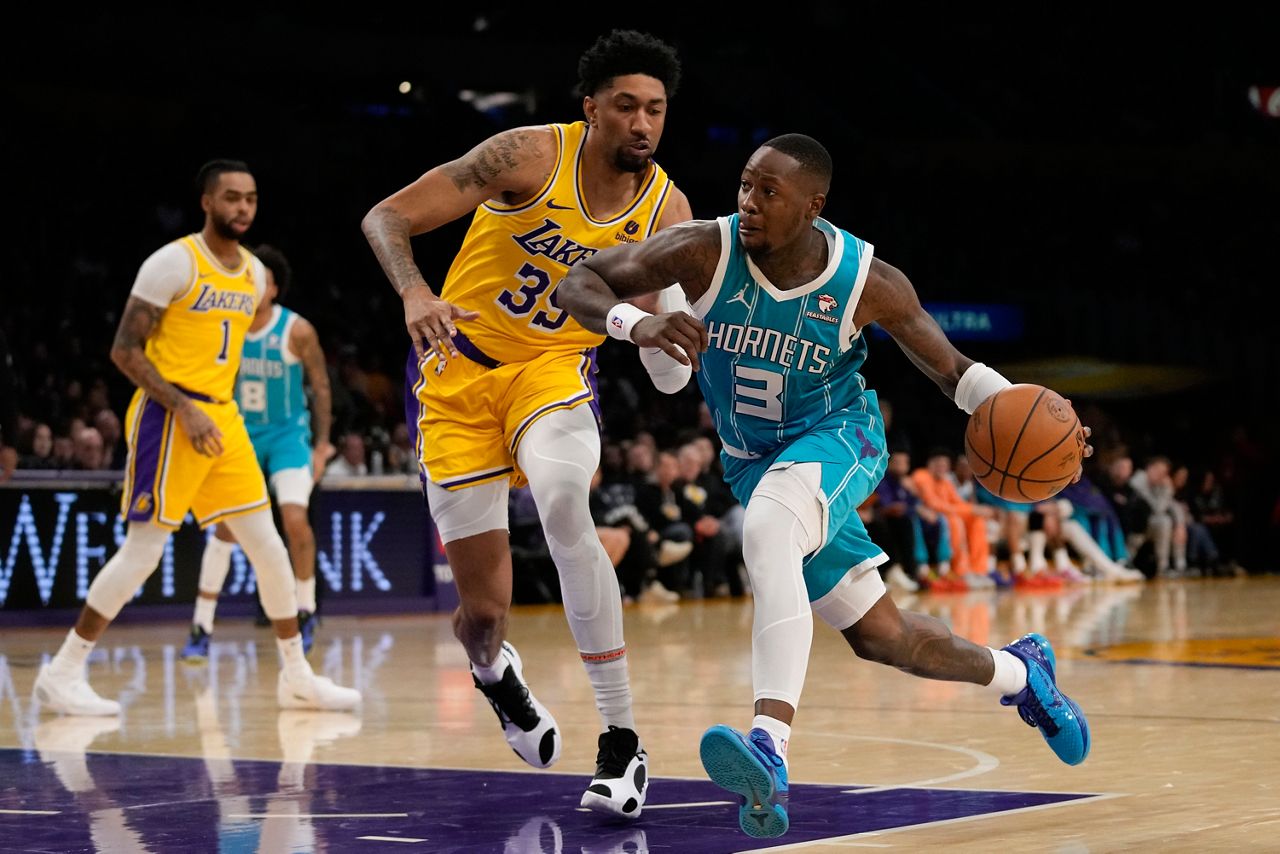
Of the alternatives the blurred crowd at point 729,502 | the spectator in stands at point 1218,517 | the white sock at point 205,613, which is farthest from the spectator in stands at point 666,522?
the spectator in stands at point 1218,517

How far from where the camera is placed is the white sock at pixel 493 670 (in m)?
5.15

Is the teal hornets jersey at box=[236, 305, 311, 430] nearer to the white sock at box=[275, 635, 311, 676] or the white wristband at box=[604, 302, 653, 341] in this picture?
the white sock at box=[275, 635, 311, 676]

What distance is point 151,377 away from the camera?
726 centimetres

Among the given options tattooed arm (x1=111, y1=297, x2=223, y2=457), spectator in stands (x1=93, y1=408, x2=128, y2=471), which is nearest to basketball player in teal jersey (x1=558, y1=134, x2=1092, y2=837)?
tattooed arm (x1=111, y1=297, x2=223, y2=457)

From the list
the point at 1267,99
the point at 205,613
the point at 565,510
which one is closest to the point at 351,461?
the point at 205,613

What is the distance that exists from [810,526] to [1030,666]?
3.29 ft

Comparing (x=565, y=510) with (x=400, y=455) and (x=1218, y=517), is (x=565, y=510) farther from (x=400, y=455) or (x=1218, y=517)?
(x=1218, y=517)

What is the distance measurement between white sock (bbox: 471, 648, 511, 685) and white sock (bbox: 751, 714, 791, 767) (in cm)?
135

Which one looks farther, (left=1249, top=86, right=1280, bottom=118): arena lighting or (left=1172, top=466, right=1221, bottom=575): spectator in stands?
(left=1249, top=86, right=1280, bottom=118): arena lighting

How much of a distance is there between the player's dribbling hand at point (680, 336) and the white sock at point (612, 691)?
3.73 feet

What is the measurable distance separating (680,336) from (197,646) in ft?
21.2

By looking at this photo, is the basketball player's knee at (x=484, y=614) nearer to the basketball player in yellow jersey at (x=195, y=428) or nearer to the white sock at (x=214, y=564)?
the basketball player in yellow jersey at (x=195, y=428)

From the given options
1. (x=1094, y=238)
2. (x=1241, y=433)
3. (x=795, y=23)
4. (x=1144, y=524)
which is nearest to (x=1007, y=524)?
(x=1144, y=524)

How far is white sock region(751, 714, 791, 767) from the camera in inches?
153
